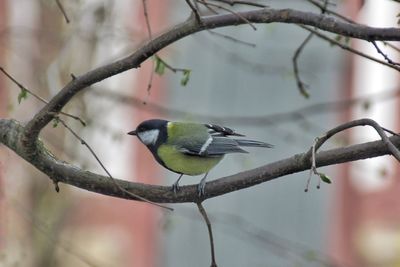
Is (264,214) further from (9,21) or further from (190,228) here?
(9,21)

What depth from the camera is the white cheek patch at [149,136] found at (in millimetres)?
3730

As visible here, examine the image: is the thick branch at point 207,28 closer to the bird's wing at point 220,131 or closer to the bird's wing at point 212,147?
the bird's wing at point 212,147

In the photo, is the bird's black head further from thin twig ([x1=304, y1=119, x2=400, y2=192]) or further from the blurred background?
the blurred background

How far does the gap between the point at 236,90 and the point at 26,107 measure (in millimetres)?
2365

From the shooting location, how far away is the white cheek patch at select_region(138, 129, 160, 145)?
3.73 meters

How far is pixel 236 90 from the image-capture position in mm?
8211

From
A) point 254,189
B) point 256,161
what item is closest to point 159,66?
point 256,161

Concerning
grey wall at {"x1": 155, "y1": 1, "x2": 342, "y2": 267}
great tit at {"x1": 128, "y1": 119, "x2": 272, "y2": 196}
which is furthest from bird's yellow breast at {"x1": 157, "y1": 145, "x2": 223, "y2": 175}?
grey wall at {"x1": 155, "y1": 1, "x2": 342, "y2": 267}

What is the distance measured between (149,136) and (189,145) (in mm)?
204

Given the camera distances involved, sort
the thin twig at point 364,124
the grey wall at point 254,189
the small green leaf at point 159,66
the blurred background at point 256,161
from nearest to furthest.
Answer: the thin twig at point 364,124
the small green leaf at point 159,66
the blurred background at point 256,161
the grey wall at point 254,189

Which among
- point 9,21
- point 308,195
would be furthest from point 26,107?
point 308,195

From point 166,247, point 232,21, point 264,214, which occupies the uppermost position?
point 232,21

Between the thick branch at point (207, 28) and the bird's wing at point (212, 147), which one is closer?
the thick branch at point (207, 28)

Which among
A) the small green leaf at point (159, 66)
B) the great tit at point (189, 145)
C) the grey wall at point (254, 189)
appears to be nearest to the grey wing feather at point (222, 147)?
the great tit at point (189, 145)
